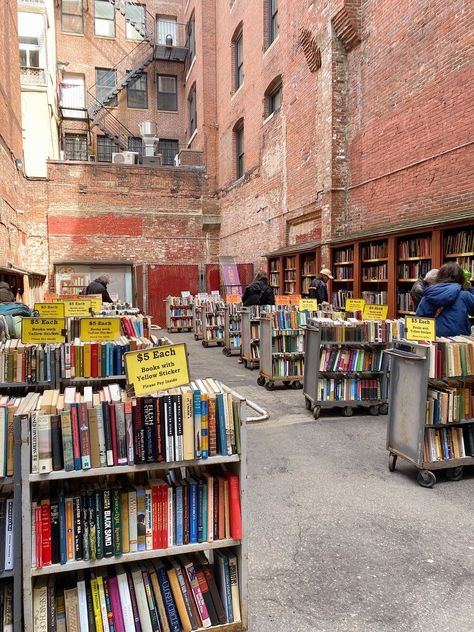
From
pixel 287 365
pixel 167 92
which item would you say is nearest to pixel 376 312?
pixel 287 365

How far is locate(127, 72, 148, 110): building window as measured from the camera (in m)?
27.2

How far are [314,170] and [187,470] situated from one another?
1218 centimetres

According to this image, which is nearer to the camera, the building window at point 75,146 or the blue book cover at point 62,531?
the blue book cover at point 62,531

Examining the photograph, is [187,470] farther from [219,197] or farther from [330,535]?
[219,197]

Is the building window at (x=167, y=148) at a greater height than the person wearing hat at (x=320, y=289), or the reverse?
the building window at (x=167, y=148)

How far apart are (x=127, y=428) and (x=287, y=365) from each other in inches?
237

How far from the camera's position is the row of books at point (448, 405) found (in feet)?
14.2

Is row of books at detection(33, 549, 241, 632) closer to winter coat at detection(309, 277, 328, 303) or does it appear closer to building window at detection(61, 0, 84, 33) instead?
winter coat at detection(309, 277, 328, 303)

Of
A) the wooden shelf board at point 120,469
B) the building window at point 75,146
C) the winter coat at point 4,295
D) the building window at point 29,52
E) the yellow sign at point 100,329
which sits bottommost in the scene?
the wooden shelf board at point 120,469

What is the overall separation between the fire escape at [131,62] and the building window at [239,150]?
323 inches

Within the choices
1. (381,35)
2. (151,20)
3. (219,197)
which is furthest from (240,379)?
(151,20)

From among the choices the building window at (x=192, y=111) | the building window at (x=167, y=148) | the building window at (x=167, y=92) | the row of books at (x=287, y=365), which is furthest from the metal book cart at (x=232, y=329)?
the building window at (x=167, y=92)

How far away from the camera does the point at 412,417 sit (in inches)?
174

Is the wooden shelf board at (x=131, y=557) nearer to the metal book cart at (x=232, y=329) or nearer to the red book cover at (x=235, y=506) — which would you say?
the red book cover at (x=235, y=506)
